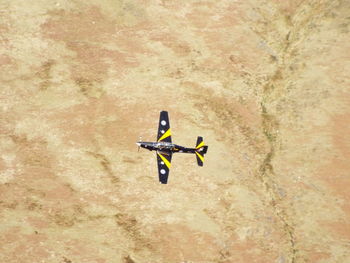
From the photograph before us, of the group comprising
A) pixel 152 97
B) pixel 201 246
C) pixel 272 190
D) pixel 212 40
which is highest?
pixel 212 40

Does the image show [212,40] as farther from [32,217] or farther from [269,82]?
[32,217]

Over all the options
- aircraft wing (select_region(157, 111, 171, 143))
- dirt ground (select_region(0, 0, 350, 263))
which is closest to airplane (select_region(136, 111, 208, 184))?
aircraft wing (select_region(157, 111, 171, 143))

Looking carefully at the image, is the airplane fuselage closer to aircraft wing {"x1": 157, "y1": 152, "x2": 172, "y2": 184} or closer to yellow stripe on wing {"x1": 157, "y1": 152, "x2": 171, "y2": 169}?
aircraft wing {"x1": 157, "y1": 152, "x2": 172, "y2": 184}

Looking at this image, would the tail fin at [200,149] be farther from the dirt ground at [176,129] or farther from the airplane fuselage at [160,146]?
the airplane fuselage at [160,146]

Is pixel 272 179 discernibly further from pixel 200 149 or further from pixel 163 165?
pixel 163 165

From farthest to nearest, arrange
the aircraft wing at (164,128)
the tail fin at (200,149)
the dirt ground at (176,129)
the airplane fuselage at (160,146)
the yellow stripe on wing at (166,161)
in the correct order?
the aircraft wing at (164,128)
the tail fin at (200,149)
the airplane fuselage at (160,146)
the yellow stripe on wing at (166,161)
the dirt ground at (176,129)

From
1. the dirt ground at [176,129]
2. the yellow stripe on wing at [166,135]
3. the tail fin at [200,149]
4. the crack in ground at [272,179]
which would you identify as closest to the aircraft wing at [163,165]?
the yellow stripe on wing at [166,135]

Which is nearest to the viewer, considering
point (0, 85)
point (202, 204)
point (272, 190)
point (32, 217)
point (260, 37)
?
point (32, 217)

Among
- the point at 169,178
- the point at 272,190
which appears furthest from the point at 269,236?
the point at 169,178
